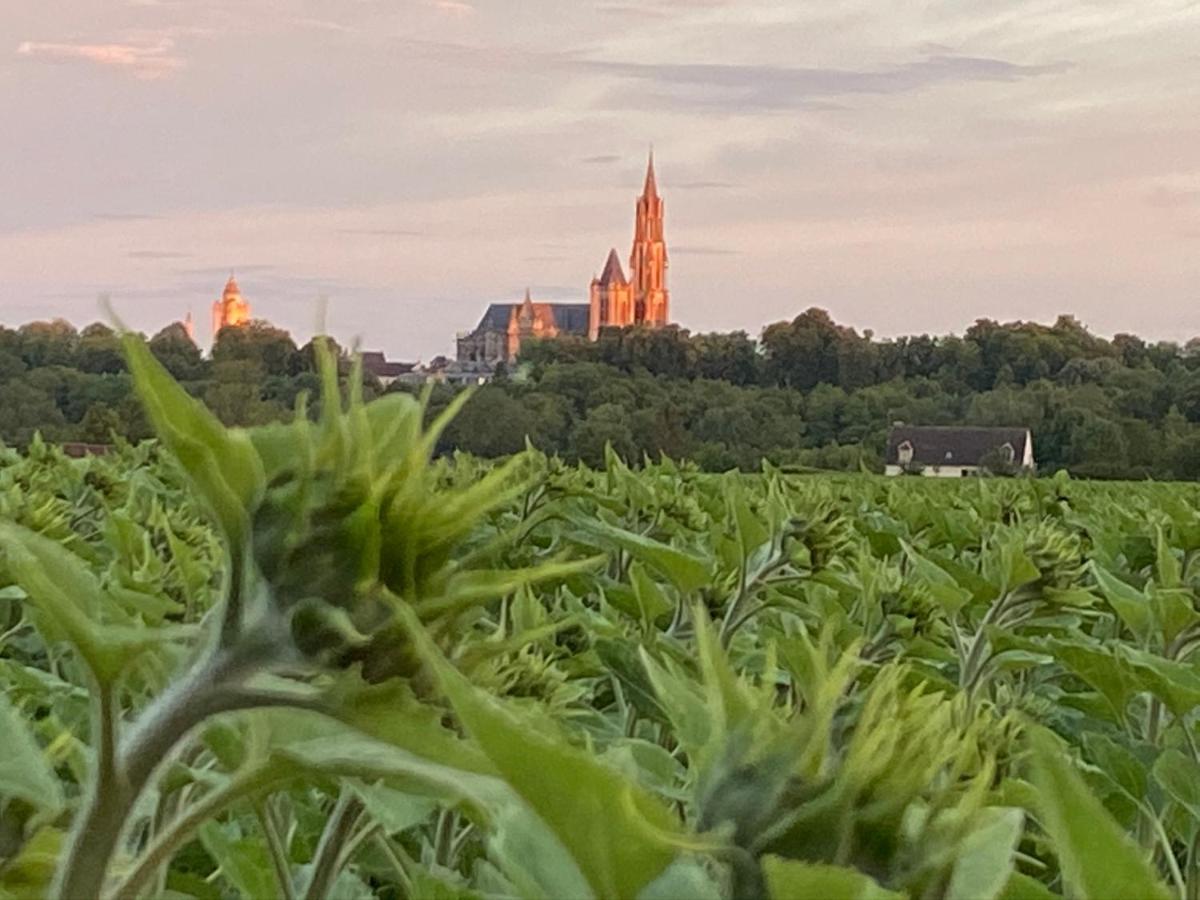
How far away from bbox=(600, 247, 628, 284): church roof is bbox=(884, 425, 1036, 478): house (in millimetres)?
53894

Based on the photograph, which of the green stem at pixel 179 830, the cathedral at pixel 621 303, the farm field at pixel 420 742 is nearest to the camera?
the farm field at pixel 420 742

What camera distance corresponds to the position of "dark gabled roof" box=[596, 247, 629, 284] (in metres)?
97.4

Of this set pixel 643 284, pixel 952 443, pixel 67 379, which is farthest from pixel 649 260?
pixel 67 379

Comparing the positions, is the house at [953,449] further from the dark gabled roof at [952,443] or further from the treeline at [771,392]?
the treeline at [771,392]

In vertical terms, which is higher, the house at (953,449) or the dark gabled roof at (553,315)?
the dark gabled roof at (553,315)

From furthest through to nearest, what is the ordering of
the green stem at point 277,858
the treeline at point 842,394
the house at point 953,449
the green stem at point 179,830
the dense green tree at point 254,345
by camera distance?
the house at point 953,449 → the treeline at point 842,394 → the dense green tree at point 254,345 → the green stem at point 277,858 → the green stem at point 179,830

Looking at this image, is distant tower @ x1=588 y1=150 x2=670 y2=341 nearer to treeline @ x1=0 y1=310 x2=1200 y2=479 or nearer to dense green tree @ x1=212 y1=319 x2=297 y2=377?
treeline @ x1=0 y1=310 x2=1200 y2=479

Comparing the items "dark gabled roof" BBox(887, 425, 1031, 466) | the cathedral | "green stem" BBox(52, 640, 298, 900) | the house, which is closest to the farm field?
"green stem" BBox(52, 640, 298, 900)

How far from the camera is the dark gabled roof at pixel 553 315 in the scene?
93.5m

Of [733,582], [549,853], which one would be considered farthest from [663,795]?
[733,582]

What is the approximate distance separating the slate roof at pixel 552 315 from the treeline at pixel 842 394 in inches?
1716

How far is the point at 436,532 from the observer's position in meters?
0.76

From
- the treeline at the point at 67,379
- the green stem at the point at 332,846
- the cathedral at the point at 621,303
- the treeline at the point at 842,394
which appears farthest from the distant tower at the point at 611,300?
the green stem at the point at 332,846

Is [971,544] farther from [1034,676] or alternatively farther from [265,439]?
[265,439]
